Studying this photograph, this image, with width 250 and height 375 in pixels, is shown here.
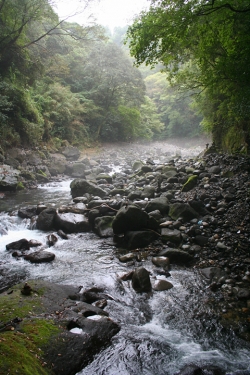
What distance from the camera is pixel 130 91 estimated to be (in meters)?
26.8

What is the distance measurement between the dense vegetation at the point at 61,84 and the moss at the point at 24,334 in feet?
27.6

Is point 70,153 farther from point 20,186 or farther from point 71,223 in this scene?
point 71,223

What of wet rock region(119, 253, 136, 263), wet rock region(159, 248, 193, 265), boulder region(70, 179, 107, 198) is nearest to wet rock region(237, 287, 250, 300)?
wet rock region(159, 248, 193, 265)

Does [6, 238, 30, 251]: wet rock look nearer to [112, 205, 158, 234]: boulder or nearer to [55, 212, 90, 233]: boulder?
[55, 212, 90, 233]: boulder

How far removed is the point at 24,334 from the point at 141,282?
236 cm

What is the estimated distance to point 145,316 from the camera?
392 centimetres

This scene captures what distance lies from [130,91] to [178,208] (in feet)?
74.7

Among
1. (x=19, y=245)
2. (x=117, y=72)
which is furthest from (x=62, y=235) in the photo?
(x=117, y=72)

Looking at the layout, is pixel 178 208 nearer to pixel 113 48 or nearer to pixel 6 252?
pixel 6 252

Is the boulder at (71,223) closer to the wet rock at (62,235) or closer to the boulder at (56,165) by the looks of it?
the wet rock at (62,235)

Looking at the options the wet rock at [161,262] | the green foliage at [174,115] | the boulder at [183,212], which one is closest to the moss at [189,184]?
the boulder at [183,212]

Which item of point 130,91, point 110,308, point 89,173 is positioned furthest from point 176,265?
point 130,91

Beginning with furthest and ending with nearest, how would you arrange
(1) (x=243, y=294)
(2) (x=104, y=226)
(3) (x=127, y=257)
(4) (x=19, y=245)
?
(2) (x=104, y=226), (4) (x=19, y=245), (3) (x=127, y=257), (1) (x=243, y=294)

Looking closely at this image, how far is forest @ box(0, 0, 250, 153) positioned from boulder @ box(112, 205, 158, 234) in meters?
4.16
